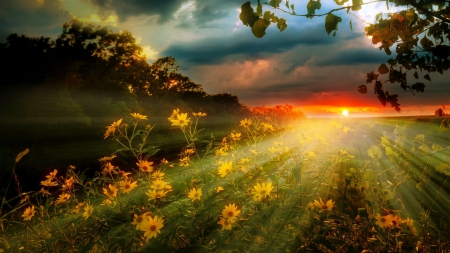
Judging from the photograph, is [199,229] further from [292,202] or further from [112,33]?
[112,33]

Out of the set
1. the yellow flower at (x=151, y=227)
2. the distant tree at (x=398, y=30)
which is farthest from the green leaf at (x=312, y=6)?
the yellow flower at (x=151, y=227)

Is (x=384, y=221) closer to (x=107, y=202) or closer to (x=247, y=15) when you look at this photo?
(x=247, y=15)

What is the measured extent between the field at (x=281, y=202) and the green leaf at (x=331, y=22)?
0.81 meters

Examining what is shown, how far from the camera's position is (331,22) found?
186 centimetres

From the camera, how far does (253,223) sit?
1.71 metres

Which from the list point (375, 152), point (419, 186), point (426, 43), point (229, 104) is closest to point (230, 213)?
point (419, 186)

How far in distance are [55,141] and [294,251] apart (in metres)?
14.1

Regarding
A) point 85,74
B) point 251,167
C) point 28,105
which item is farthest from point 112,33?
point 251,167

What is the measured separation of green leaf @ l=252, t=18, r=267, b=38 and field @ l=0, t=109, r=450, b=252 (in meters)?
0.75

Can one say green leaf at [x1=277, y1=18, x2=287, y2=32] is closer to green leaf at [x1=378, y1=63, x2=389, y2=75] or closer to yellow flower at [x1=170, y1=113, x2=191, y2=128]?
yellow flower at [x1=170, y1=113, x2=191, y2=128]

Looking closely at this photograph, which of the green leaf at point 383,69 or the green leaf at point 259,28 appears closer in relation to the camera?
the green leaf at point 259,28

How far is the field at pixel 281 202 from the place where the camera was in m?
1.74

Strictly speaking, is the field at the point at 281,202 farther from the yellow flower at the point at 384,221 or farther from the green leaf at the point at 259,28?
the green leaf at the point at 259,28

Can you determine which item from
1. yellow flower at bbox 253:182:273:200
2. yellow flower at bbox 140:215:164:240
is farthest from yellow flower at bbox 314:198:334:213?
yellow flower at bbox 140:215:164:240
